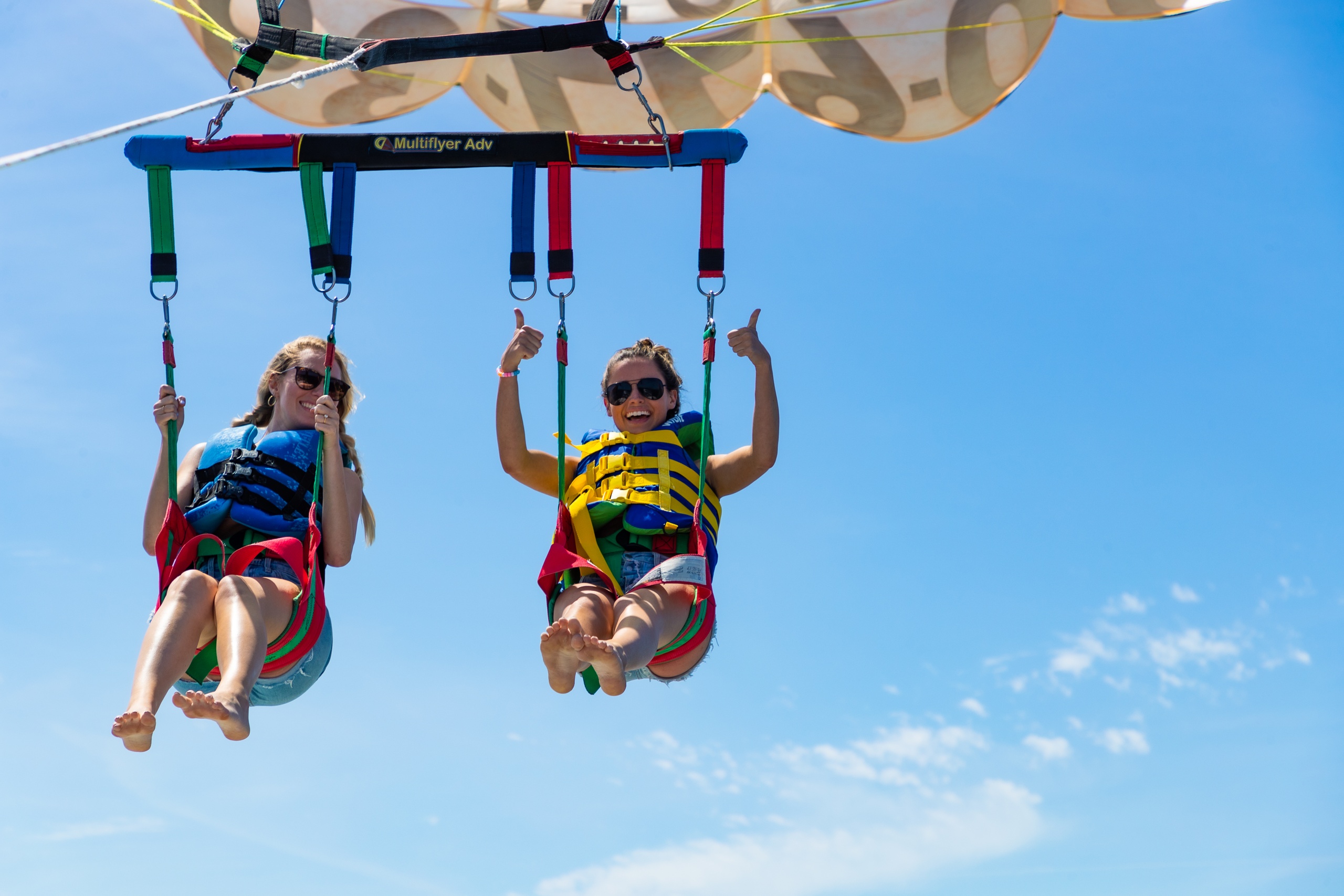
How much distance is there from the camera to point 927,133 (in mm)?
6949

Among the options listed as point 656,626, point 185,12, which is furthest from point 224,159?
point 656,626

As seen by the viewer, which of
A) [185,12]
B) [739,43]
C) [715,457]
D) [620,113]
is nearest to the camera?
[715,457]

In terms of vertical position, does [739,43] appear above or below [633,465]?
above

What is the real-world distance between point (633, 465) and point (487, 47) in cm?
148

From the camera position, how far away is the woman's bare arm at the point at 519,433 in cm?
536

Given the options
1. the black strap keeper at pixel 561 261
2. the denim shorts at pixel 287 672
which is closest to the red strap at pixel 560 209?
the black strap keeper at pixel 561 261

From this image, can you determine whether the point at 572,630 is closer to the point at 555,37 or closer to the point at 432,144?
the point at 432,144

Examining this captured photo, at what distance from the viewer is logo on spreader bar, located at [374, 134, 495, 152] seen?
17.2 ft

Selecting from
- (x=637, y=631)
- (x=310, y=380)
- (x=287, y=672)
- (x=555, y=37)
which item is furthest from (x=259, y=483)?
(x=555, y=37)

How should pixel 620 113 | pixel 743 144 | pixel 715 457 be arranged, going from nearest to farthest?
pixel 743 144
pixel 715 457
pixel 620 113

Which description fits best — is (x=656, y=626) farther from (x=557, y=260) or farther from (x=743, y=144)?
(x=743, y=144)

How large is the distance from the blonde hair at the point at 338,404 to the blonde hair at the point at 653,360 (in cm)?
92

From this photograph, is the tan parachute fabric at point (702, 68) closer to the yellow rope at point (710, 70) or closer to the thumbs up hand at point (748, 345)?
the yellow rope at point (710, 70)

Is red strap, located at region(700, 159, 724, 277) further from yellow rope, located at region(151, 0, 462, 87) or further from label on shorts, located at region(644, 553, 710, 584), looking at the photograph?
yellow rope, located at region(151, 0, 462, 87)
